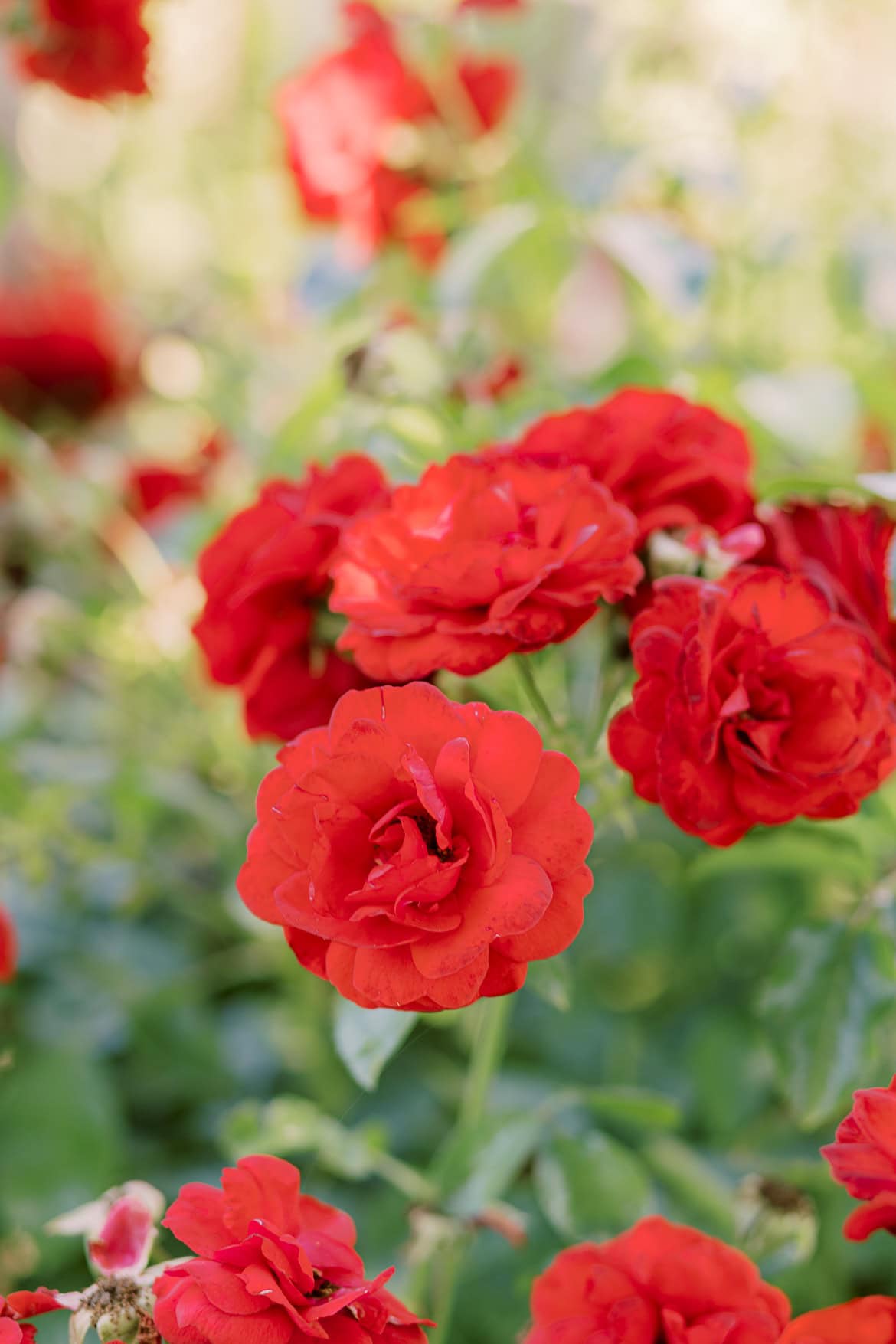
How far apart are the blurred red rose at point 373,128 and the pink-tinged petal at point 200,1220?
0.67m

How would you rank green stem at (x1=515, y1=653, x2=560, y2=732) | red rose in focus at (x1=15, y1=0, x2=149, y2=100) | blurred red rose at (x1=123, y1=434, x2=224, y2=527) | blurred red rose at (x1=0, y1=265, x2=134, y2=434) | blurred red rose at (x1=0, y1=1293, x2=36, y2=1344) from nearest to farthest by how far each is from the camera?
blurred red rose at (x1=0, y1=1293, x2=36, y2=1344), green stem at (x1=515, y1=653, x2=560, y2=732), red rose in focus at (x1=15, y1=0, x2=149, y2=100), blurred red rose at (x1=123, y1=434, x2=224, y2=527), blurred red rose at (x1=0, y1=265, x2=134, y2=434)

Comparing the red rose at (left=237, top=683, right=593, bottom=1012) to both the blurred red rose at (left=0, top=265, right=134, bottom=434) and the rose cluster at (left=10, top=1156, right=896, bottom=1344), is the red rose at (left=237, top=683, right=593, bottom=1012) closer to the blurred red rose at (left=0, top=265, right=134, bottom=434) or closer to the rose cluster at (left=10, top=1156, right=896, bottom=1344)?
the rose cluster at (left=10, top=1156, right=896, bottom=1344)

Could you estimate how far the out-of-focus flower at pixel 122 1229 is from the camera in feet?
1.10

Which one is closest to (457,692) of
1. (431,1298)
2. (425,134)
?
(431,1298)

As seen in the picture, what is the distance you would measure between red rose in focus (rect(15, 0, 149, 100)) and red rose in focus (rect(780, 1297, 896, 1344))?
78cm

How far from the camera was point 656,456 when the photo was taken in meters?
0.40

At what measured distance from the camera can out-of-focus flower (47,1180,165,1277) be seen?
0.34 metres

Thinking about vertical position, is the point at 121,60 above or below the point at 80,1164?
above

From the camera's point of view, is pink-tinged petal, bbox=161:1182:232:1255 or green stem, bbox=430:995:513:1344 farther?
green stem, bbox=430:995:513:1344

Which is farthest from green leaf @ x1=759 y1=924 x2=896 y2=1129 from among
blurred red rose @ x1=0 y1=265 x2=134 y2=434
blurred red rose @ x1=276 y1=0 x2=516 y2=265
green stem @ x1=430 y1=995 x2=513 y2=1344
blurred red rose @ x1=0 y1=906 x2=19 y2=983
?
blurred red rose @ x1=0 y1=265 x2=134 y2=434

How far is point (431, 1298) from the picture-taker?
0.55 meters

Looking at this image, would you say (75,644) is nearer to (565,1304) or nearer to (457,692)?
(457,692)

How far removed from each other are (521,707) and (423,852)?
140mm

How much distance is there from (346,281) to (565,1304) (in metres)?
0.67
